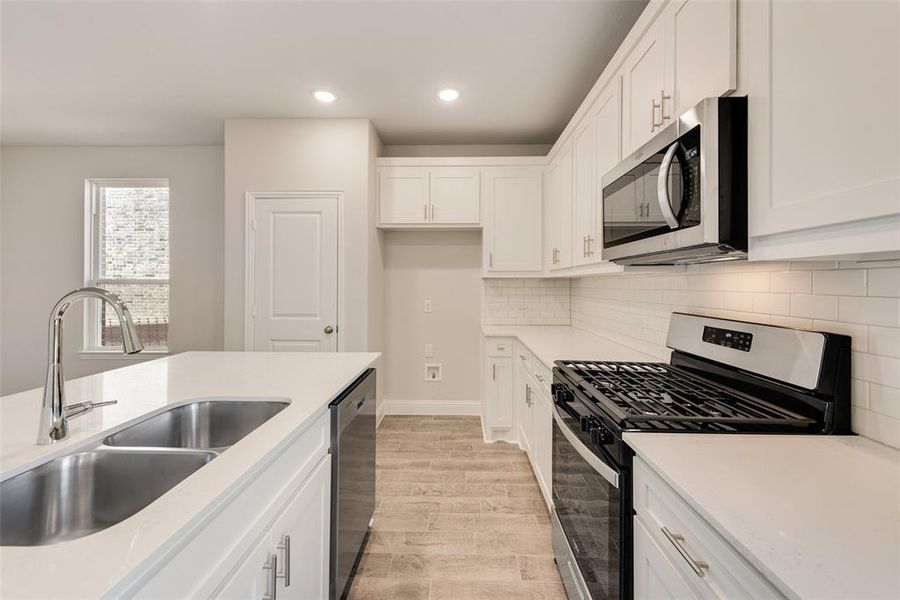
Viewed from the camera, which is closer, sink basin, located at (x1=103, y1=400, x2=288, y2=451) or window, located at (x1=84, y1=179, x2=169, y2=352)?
sink basin, located at (x1=103, y1=400, x2=288, y2=451)

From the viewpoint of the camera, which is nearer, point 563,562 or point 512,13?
point 563,562

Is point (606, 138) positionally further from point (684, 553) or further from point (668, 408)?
point (684, 553)

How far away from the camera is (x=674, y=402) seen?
1311 millimetres

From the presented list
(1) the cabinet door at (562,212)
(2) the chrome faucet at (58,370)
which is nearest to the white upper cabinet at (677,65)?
(1) the cabinet door at (562,212)

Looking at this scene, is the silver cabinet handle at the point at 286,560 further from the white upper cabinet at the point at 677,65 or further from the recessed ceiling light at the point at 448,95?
the recessed ceiling light at the point at 448,95

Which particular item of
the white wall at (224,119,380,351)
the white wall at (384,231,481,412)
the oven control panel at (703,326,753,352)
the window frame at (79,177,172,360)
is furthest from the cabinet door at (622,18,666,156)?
the window frame at (79,177,172,360)

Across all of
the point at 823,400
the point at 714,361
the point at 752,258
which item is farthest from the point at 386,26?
the point at 823,400

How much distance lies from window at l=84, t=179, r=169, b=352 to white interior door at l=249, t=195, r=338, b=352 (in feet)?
4.87

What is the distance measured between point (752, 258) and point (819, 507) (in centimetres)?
61

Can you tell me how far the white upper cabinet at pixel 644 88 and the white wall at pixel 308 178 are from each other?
219 cm

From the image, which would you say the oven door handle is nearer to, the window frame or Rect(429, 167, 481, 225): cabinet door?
Rect(429, 167, 481, 225): cabinet door

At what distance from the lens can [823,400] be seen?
1106mm

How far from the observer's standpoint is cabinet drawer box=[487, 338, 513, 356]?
11.3 feet

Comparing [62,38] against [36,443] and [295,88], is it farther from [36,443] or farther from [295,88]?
[36,443]
